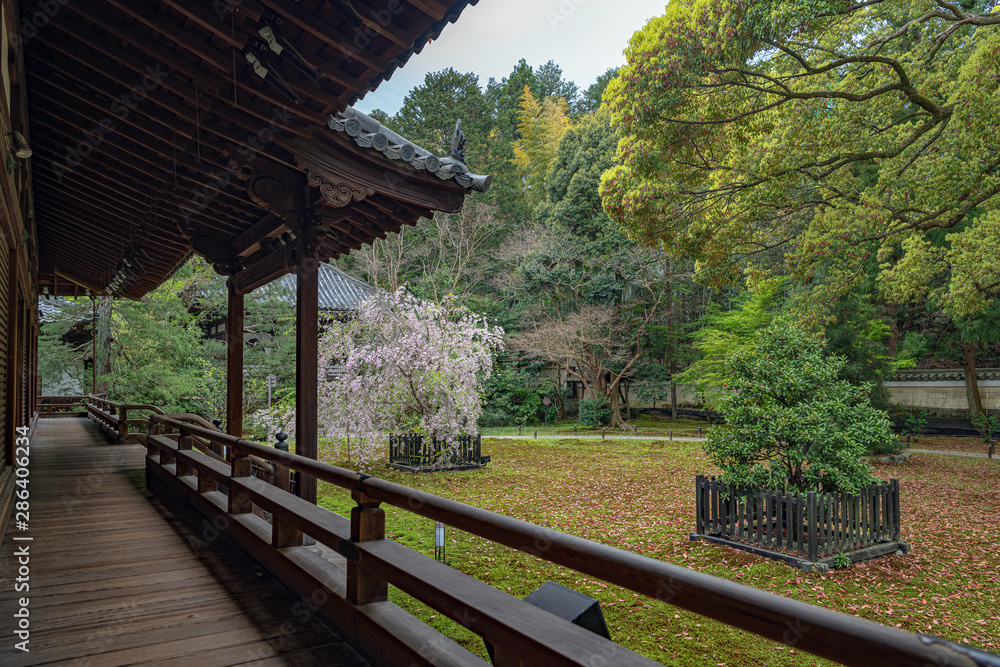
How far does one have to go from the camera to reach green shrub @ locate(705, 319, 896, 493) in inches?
285

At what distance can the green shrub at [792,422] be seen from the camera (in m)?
7.25

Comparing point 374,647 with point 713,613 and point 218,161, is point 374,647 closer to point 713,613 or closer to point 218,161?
point 713,613

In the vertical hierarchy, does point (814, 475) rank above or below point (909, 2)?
below

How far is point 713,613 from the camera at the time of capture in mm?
1350

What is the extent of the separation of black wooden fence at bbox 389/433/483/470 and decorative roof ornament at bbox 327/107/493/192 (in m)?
9.69

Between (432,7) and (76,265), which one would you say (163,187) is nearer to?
(432,7)

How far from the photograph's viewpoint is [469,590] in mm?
2107

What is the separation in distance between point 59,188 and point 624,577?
644 cm

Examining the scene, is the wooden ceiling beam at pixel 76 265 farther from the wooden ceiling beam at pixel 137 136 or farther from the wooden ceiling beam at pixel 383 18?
the wooden ceiling beam at pixel 383 18

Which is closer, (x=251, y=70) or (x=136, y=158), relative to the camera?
(x=251, y=70)

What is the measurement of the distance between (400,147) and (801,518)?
19.9 feet

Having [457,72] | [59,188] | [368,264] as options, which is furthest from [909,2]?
[457,72]

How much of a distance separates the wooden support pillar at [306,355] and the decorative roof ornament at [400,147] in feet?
3.78

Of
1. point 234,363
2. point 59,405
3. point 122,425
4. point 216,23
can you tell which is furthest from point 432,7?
point 59,405
